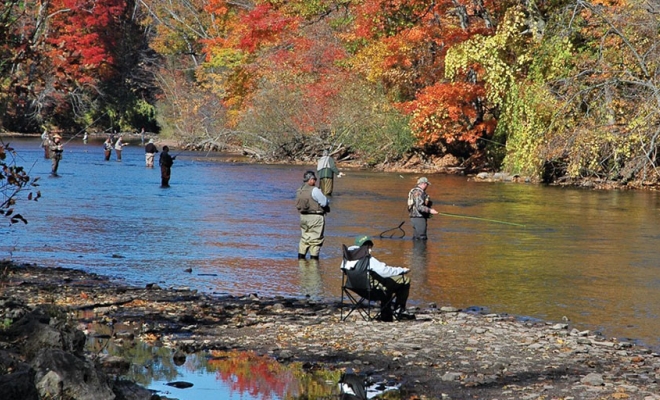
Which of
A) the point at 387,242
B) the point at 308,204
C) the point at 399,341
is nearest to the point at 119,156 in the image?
the point at 387,242

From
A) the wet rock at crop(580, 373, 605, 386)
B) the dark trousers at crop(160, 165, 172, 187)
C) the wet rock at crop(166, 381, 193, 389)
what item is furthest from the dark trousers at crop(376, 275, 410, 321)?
the dark trousers at crop(160, 165, 172, 187)

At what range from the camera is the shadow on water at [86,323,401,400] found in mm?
9180

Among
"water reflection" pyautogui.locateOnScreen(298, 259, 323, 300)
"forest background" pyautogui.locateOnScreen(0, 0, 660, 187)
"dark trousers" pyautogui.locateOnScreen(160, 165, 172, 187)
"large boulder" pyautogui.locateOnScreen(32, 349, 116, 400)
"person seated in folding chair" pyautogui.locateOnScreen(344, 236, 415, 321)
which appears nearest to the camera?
"large boulder" pyautogui.locateOnScreen(32, 349, 116, 400)

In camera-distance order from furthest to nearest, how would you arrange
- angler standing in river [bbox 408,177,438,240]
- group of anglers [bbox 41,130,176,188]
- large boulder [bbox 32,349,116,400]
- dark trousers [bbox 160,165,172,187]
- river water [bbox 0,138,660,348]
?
dark trousers [bbox 160,165,172,187] < group of anglers [bbox 41,130,176,188] < angler standing in river [bbox 408,177,438,240] < river water [bbox 0,138,660,348] < large boulder [bbox 32,349,116,400]

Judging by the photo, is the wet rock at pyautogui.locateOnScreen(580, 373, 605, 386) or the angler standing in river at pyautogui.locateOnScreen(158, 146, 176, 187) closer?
the wet rock at pyautogui.locateOnScreen(580, 373, 605, 386)

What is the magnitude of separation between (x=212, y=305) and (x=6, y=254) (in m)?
6.64

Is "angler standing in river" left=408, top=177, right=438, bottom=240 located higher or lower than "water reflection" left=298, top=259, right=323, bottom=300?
higher

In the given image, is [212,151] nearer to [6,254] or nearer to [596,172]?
[596,172]

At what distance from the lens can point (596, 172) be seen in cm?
3778

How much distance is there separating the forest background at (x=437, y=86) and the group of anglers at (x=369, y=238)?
6.97 m

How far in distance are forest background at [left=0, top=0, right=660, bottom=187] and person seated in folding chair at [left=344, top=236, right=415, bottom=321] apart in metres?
11.5

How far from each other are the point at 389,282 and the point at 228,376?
285cm

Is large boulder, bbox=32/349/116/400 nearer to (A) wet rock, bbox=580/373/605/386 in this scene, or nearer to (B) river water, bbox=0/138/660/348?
(A) wet rock, bbox=580/373/605/386

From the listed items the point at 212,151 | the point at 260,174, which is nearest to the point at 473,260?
the point at 260,174
